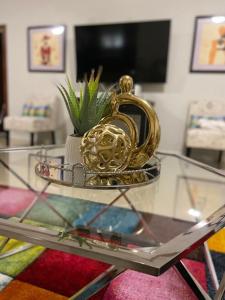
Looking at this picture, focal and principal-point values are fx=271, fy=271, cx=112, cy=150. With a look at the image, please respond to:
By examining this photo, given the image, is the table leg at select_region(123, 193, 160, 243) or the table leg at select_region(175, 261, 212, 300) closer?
the table leg at select_region(175, 261, 212, 300)

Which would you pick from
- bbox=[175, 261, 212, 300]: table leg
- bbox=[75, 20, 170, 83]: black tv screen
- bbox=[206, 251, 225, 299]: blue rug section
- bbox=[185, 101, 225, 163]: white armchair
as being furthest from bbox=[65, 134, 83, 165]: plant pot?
bbox=[75, 20, 170, 83]: black tv screen

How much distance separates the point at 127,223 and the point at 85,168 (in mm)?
751

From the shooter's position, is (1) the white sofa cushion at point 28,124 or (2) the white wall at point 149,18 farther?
(1) the white sofa cushion at point 28,124

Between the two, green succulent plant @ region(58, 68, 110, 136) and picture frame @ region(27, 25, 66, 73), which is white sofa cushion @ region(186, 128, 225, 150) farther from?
green succulent plant @ region(58, 68, 110, 136)

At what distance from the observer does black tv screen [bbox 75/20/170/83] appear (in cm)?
335

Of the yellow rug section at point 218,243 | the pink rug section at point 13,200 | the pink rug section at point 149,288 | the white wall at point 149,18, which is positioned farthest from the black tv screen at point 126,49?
the pink rug section at point 149,288

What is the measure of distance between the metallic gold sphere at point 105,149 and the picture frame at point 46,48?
11.0 ft

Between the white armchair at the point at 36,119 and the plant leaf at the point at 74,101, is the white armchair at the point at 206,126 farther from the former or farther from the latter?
the plant leaf at the point at 74,101

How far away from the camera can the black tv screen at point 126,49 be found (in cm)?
335

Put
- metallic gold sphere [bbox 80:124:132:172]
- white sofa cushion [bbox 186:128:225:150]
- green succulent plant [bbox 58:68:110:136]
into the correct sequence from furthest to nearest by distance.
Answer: white sofa cushion [bbox 186:128:225:150] < green succulent plant [bbox 58:68:110:136] < metallic gold sphere [bbox 80:124:132:172]

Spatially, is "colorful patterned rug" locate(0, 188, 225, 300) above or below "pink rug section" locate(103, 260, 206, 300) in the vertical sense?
below

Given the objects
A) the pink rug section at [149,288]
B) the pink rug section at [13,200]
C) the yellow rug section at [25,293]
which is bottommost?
the pink rug section at [13,200]

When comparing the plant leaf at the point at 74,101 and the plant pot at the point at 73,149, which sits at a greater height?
the plant leaf at the point at 74,101

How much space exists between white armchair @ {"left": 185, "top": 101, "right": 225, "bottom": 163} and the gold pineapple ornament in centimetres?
221
